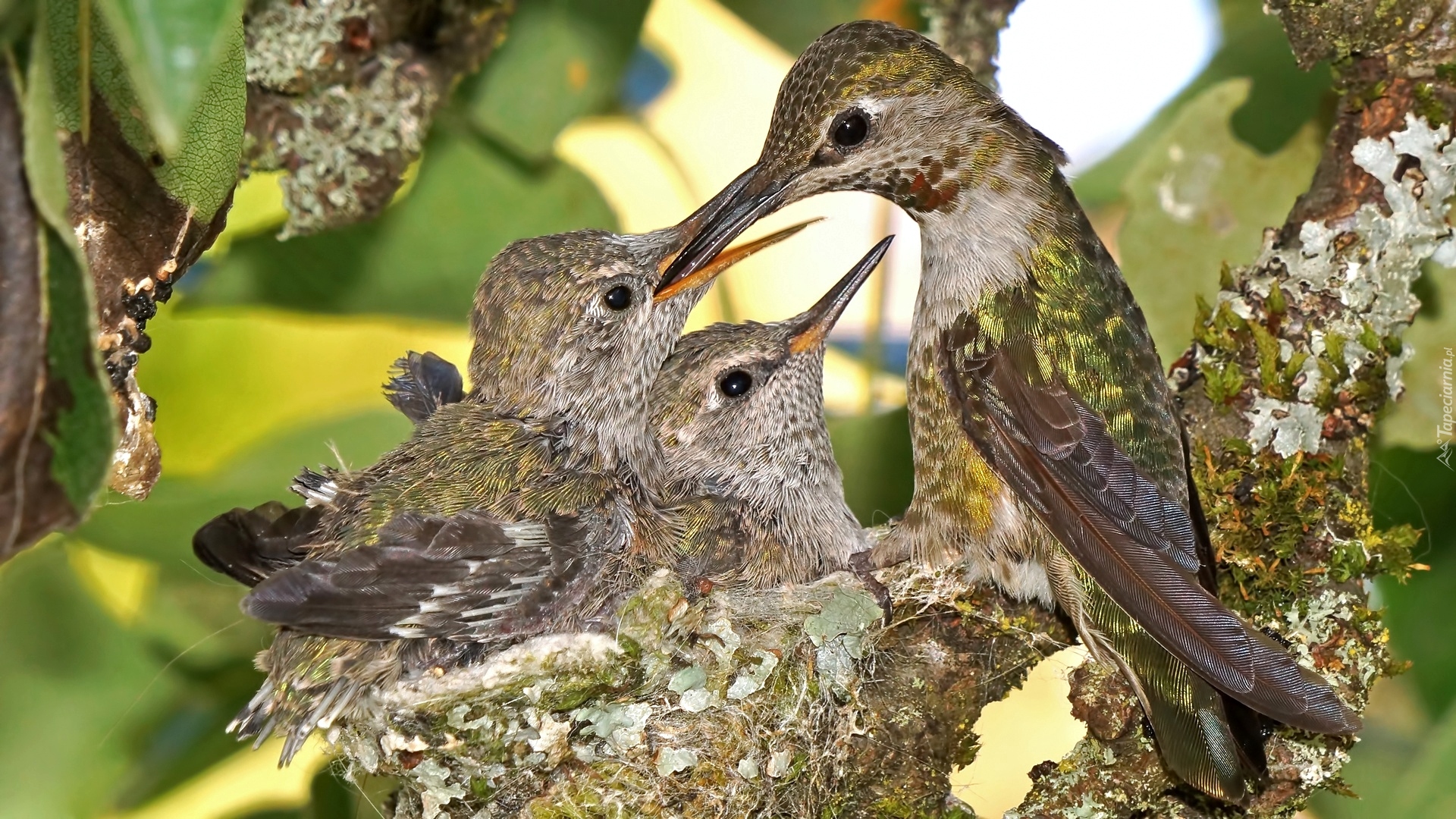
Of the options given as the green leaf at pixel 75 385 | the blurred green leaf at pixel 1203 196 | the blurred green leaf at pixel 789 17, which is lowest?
the green leaf at pixel 75 385

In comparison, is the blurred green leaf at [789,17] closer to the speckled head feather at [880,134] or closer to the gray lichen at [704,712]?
the speckled head feather at [880,134]

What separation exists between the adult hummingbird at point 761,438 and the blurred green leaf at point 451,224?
336 mm

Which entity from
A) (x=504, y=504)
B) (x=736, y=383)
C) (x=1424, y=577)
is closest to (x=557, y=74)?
(x=736, y=383)

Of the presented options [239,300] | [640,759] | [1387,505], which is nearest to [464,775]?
[640,759]

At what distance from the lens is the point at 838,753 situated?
1.52 meters

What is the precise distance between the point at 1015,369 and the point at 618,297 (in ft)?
1.88

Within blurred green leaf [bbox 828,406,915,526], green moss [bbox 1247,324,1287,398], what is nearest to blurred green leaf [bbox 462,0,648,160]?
blurred green leaf [bbox 828,406,915,526]

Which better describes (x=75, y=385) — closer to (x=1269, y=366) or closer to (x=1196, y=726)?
(x=1196, y=726)

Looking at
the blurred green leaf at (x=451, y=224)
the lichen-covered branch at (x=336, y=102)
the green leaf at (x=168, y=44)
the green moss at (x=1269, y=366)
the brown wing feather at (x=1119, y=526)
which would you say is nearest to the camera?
the green leaf at (x=168, y=44)

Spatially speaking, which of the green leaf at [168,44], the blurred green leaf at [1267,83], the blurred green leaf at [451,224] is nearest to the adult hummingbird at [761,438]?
the blurred green leaf at [451,224]

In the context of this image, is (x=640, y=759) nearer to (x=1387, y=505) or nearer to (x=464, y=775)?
(x=464, y=775)

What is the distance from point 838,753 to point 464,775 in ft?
1.53

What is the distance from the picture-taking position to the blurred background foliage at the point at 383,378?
1751 mm

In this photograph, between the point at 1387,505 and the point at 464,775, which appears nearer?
the point at 464,775
